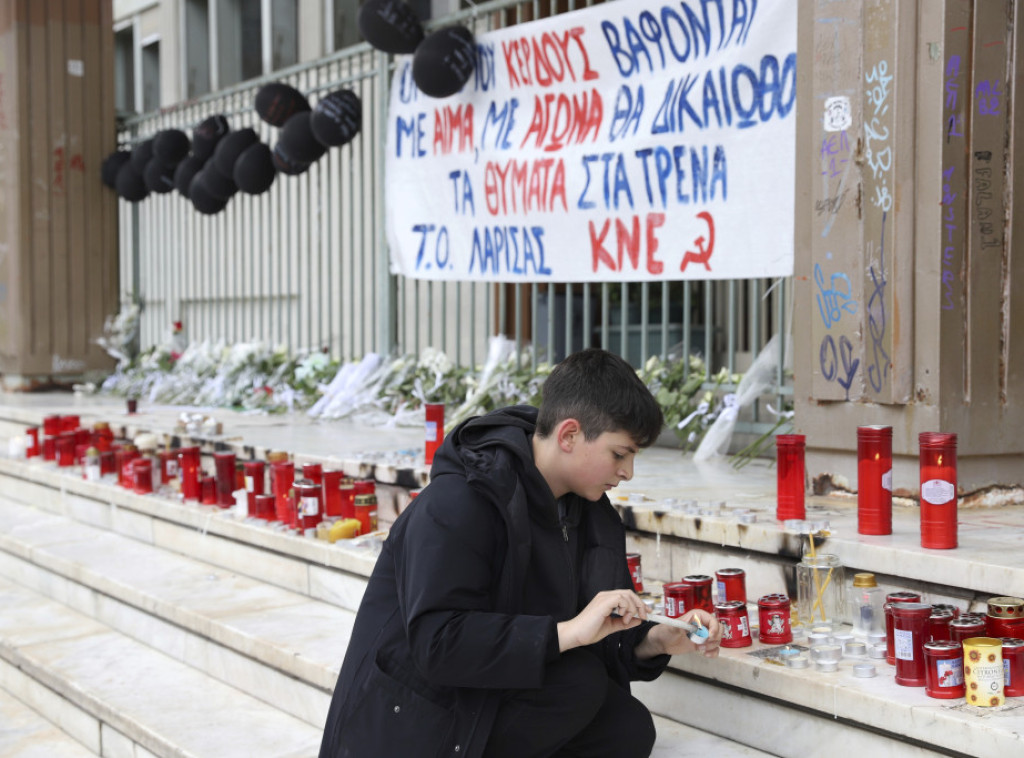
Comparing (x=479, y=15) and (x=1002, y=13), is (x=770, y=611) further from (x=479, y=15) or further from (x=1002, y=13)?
(x=479, y=15)

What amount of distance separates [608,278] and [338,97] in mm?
2434

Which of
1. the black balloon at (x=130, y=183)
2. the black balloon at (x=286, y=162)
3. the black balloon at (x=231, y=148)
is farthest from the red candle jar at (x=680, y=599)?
the black balloon at (x=130, y=183)

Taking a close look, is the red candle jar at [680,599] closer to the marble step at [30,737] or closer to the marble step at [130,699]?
the marble step at [130,699]

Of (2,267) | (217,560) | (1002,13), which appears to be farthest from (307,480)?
(2,267)

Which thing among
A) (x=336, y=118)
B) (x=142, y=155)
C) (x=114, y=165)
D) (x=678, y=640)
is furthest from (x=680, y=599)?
(x=114, y=165)

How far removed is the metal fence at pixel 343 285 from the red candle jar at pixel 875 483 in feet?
6.24

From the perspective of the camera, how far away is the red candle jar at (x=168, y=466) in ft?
16.3

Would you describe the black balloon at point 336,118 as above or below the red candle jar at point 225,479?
above

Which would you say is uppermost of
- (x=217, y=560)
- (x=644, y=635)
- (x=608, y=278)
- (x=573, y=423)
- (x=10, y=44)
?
(x=10, y=44)

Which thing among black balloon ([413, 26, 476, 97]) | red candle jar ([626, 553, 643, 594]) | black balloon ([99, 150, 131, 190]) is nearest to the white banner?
black balloon ([413, 26, 476, 97])

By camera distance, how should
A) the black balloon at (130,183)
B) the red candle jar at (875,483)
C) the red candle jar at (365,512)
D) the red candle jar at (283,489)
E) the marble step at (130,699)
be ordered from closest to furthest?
1. the red candle jar at (875,483)
2. the marble step at (130,699)
3. the red candle jar at (365,512)
4. the red candle jar at (283,489)
5. the black balloon at (130,183)

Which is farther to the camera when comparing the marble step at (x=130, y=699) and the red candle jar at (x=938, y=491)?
the marble step at (x=130, y=699)

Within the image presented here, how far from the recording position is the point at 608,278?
4949mm

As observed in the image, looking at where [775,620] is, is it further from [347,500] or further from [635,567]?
[347,500]
